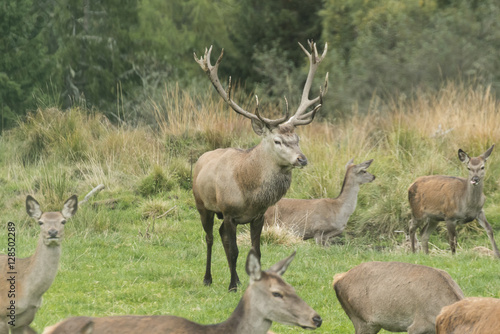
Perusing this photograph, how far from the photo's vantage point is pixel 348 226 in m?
13.7

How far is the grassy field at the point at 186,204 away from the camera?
29.6 ft

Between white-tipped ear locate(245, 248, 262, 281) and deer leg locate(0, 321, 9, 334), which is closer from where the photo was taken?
white-tipped ear locate(245, 248, 262, 281)

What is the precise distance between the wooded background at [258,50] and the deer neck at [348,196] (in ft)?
26.8

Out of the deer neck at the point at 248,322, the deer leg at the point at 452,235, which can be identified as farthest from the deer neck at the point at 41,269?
the deer leg at the point at 452,235

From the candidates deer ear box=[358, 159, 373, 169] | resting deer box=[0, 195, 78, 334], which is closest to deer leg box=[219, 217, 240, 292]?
resting deer box=[0, 195, 78, 334]

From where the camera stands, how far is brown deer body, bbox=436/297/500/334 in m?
4.89

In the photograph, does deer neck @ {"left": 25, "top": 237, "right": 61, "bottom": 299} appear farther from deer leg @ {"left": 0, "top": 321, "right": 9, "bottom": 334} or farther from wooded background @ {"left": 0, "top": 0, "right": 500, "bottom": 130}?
wooded background @ {"left": 0, "top": 0, "right": 500, "bottom": 130}

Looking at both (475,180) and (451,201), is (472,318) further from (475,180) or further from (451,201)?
(451,201)

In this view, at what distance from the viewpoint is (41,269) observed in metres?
6.74

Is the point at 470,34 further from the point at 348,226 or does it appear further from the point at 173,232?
the point at 173,232

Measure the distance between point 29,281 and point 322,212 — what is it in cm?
682

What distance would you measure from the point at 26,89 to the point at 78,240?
16226mm

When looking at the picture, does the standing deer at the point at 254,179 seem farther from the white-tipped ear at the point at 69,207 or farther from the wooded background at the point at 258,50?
the wooded background at the point at 258,50

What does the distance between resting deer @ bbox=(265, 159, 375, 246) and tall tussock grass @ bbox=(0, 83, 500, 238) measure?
0.51 meters
